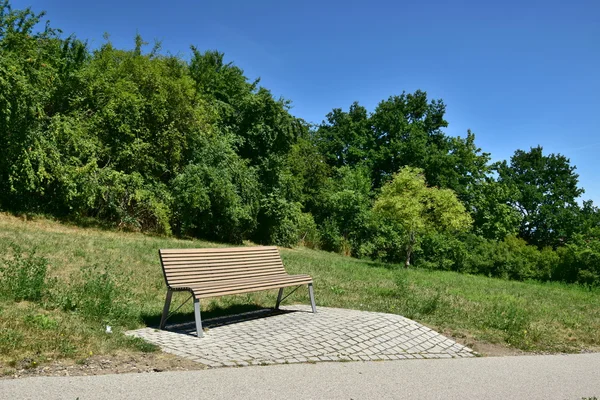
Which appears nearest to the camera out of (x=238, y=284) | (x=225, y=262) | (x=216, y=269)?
(x=238, y=284)

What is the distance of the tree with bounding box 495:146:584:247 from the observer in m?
43.2

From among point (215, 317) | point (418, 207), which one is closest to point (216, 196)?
point (418, 207)

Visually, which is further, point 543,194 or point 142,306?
point 543,194

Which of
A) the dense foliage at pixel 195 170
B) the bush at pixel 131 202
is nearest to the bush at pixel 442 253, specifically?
the dense foliage at pixel 195 170

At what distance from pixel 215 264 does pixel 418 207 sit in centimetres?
1449

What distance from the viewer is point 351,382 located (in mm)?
5059

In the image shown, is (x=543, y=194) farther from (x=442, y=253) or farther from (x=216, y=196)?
(x=216, y=196)

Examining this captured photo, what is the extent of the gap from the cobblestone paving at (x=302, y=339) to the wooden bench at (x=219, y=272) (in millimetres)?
455

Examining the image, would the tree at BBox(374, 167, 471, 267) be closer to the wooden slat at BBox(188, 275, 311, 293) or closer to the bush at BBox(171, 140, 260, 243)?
the bush at BBox(171, 140, 260, 243)

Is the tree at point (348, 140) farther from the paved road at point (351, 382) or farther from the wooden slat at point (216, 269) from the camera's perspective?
the paved road at point (351, 382)

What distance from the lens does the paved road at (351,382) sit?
13.9 feet

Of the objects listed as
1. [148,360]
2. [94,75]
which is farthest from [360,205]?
[148,360]

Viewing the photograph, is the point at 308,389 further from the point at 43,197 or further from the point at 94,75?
the point at 94,75

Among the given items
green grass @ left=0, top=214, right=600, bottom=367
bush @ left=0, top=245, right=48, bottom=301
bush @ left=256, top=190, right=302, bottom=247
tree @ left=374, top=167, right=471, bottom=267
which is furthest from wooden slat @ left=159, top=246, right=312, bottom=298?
bush @ left=256, top=190, right=302, bottom=247
